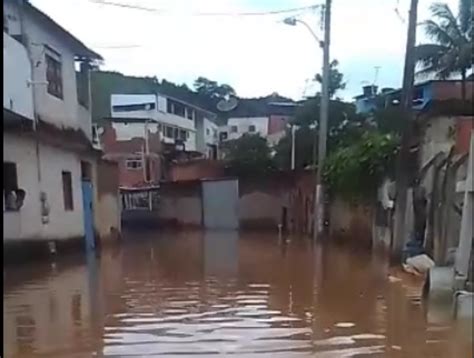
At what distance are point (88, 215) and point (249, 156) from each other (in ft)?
42.5

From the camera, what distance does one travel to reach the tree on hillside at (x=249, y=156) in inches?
1180

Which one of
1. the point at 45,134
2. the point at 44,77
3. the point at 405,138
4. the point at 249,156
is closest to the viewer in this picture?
the point at 405,138

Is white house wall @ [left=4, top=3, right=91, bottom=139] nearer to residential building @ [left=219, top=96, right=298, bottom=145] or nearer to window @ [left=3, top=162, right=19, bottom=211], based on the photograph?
window @ [left=3, top=162, right=19, bottom=211]

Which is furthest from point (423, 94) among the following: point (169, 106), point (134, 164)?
point (169, 106)

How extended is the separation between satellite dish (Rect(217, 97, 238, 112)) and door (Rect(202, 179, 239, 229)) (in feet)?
66.3

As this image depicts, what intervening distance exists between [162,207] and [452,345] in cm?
2595

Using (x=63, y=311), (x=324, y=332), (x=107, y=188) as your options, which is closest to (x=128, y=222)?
(x=107, y=188)

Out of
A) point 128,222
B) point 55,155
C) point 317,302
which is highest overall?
point 55,155

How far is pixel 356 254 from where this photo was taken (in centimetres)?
1611

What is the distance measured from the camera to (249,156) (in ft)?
100

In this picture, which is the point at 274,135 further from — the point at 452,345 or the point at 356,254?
the point at 452,345

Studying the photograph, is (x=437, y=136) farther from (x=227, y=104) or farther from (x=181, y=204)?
(x=227, y=104)

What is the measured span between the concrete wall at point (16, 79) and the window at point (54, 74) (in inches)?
77.5

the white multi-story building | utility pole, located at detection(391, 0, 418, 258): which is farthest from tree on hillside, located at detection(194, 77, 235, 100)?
utility pole, located at detection(391, 0, 418, 258)
